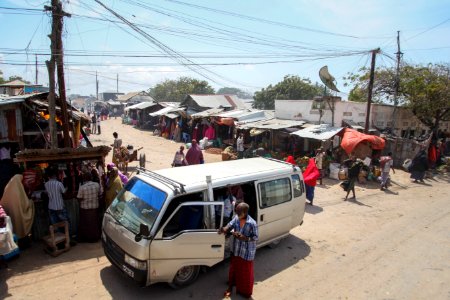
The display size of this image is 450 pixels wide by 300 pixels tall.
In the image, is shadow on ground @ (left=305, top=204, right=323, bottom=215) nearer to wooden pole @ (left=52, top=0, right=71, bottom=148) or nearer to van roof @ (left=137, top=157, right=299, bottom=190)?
van roof @ (left=137, top=157, right=299, bottom=190)

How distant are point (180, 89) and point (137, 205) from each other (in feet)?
180

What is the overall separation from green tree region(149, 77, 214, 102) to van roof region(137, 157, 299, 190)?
165ft

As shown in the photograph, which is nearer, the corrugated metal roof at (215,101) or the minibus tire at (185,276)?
the minibus tire at (185,276)

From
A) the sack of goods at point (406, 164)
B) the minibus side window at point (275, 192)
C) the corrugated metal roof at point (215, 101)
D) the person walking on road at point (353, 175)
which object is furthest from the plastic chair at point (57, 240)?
the corrugated metal roof at point (215, 101)

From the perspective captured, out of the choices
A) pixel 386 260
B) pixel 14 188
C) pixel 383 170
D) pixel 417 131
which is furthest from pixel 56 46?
pixel 417 131

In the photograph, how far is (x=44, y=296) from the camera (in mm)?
5023

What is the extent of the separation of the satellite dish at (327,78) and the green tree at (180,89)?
A: 40.8m

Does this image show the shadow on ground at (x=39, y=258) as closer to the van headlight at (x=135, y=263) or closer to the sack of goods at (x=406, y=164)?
the van headlight at (x=135, y=263)

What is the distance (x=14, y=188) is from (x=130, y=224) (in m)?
2.69

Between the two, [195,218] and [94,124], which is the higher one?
[195,218]

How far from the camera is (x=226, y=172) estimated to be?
6.23 m

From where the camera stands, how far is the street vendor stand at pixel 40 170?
671 centimetres

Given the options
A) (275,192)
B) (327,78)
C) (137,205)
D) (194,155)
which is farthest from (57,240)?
(327,78)

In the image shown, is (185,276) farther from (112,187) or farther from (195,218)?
(112,187)
